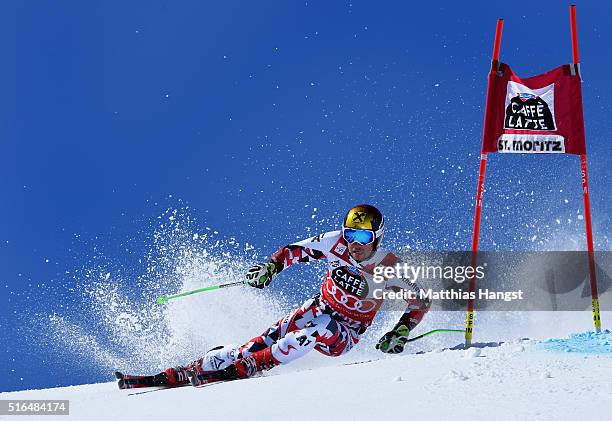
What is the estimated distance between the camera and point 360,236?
6199 mm

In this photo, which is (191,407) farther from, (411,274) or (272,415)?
(411,274)

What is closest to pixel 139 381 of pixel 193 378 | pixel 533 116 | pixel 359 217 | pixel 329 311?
pixel 193 378

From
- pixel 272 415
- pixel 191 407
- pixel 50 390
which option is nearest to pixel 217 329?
pixel 50 390

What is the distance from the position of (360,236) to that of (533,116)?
177 centimetres

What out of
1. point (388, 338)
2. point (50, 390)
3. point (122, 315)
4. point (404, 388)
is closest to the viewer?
point (404, 388)

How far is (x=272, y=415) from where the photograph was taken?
156 inches

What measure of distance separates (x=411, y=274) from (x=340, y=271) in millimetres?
1421

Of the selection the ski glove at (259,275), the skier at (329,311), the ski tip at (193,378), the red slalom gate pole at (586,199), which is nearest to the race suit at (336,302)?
the skier at (329,311)

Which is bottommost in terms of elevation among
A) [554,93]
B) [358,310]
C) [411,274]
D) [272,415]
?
[272,415]

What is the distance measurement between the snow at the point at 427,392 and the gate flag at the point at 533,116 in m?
1.63

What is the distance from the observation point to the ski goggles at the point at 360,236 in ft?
20.3

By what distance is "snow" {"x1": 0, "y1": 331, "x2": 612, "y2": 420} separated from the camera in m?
3.70

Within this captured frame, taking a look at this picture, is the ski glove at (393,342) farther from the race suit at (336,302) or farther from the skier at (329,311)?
the race suit at (336,302)

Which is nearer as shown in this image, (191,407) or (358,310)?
(191,407)
